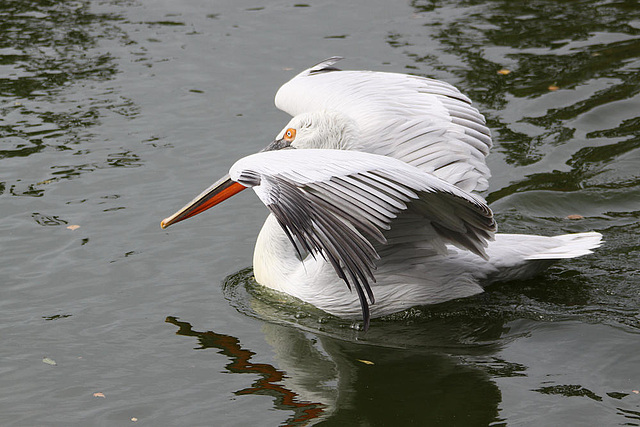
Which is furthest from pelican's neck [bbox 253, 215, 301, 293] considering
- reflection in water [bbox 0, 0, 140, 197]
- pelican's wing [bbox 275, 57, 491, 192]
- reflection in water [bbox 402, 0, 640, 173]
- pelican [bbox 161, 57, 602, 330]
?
reflection in water [bbox 402, 0, 640, 173]

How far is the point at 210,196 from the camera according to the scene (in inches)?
208

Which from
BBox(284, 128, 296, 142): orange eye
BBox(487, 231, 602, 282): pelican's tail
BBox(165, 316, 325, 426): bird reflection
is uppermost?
BBox(284, 128, 296, 142): orange eye

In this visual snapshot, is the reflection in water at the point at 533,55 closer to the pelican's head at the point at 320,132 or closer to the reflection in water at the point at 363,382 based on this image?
the pelican's head at the point at 320,132

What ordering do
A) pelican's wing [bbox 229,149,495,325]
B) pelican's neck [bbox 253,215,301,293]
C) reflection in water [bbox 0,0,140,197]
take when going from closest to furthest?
pelican's wing [bbox 229,149,495,325] → pelican's neck [bbox 253,215,301,293] → reflection in water [bbox 0,0,140,197]

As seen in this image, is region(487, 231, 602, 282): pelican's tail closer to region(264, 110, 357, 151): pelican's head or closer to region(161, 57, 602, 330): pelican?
region(161, 57, 602, 330): pelican

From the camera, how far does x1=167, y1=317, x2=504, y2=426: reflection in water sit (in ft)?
13.0

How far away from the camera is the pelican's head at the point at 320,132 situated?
198 inches

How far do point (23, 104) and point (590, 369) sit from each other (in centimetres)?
521

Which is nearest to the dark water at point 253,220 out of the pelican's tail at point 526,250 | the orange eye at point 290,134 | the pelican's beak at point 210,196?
the pelican's tail at point 526,250

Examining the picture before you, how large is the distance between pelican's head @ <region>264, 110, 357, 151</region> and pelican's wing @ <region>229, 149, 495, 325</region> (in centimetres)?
94

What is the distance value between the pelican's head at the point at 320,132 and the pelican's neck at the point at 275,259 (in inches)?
17.9

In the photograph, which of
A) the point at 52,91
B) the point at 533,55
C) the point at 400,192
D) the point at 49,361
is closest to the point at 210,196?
the point at 49,361

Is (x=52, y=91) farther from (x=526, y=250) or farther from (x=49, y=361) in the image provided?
(x=526, y=250)

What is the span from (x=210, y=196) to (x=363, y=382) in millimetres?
1576
